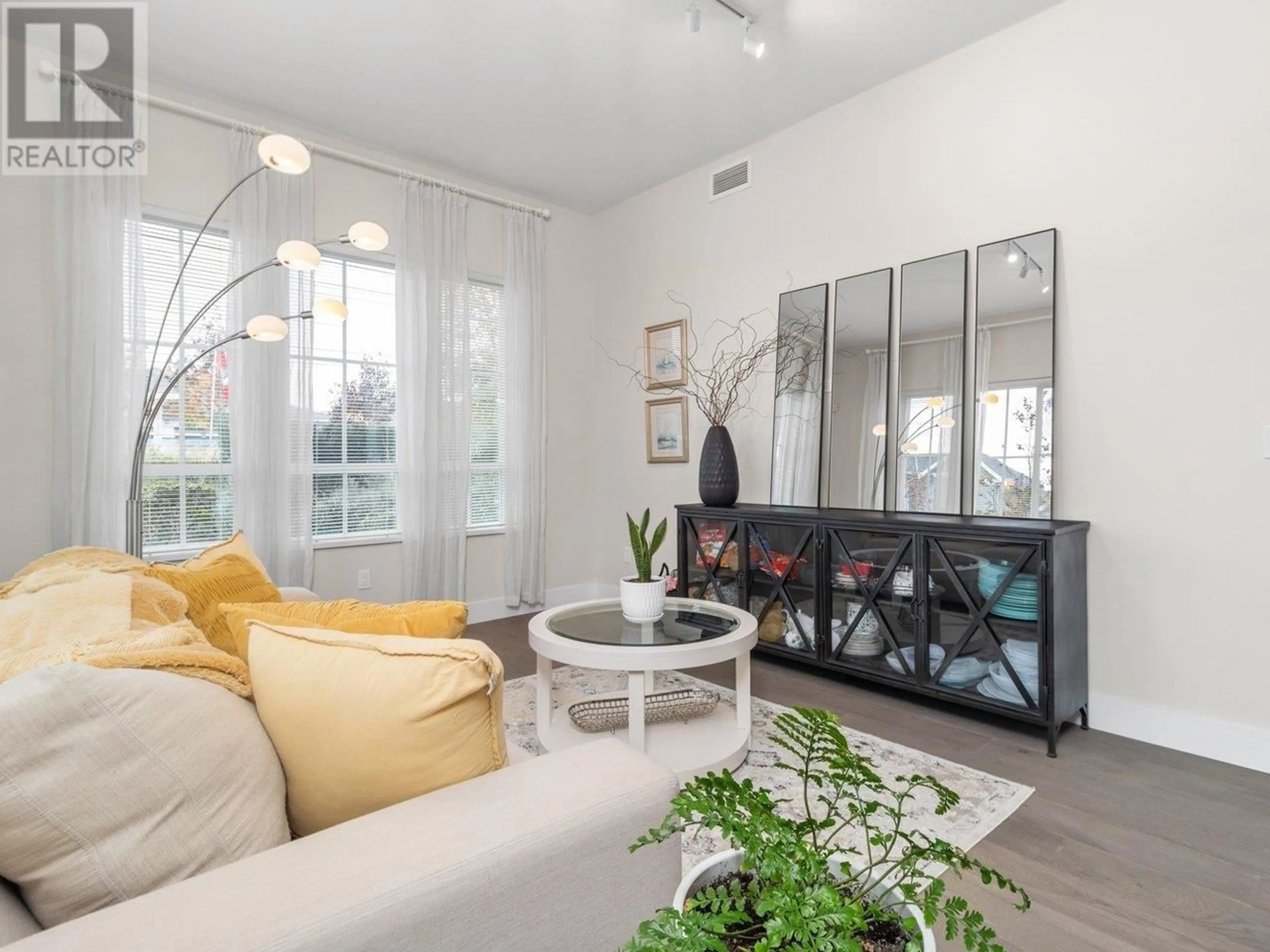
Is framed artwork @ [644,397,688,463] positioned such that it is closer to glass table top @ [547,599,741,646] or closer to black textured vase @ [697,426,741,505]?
black textured vase @ [697,426,741,505]

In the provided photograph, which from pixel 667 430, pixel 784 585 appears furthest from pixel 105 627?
pixel 667 430

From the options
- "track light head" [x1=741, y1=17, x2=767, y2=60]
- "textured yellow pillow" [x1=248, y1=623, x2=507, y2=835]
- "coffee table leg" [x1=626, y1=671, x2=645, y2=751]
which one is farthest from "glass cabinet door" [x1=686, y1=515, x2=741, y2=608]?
"textured yellow pillow" [x1=248, y1=623, x2=507, y2=835]

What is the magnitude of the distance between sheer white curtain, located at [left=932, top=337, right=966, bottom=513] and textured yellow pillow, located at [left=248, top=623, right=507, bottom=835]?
8.38 ft

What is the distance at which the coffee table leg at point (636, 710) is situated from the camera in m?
2.04

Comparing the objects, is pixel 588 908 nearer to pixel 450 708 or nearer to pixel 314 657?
pixel 450 708

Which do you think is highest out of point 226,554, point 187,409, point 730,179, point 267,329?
point 730,179

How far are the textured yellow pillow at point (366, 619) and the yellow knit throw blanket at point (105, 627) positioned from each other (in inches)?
2.4

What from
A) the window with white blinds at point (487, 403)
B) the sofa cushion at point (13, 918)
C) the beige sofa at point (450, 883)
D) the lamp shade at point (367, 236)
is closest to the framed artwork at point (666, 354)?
the window with white blinds at point (487, 403)

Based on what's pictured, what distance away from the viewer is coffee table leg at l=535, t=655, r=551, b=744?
2309mm

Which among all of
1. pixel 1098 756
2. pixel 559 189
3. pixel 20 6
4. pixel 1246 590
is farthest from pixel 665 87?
pixel 1098 756

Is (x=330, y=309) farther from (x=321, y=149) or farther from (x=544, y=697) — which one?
(x=544, y=697)

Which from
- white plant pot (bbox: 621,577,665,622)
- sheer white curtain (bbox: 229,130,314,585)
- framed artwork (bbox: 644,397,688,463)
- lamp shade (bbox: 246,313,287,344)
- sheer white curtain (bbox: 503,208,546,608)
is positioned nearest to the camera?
white plant pot (bbox: 621,577,665,622)

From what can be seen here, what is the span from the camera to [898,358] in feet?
10.4

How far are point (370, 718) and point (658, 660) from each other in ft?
4.17
